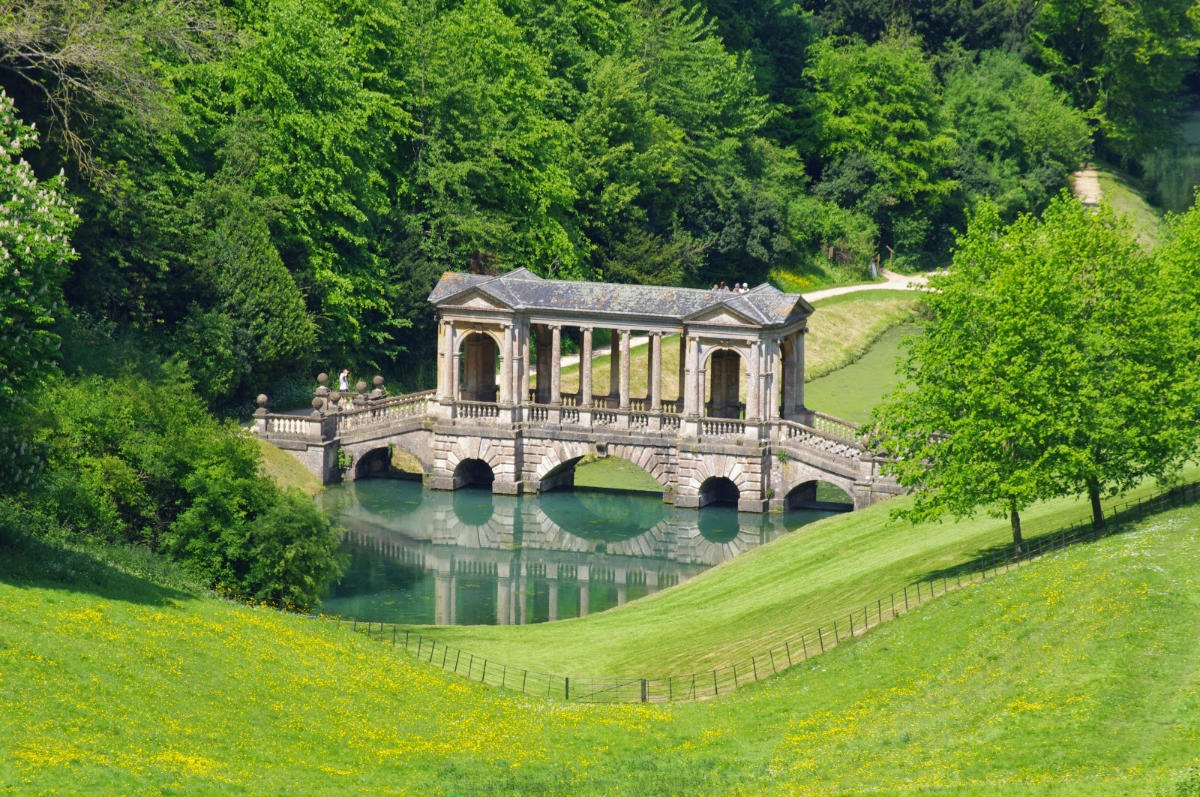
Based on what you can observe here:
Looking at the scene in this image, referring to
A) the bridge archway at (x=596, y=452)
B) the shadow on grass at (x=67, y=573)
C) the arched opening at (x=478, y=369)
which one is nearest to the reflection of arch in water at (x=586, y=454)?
the bridge archway at (x=596, y=452)

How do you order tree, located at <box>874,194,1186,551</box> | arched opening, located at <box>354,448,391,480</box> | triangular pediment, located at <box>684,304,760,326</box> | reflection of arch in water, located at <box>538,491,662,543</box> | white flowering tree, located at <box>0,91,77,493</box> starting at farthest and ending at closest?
arched opening, located at <box>354,448,391,480</box>
triangular pediment, located at <box>684,304,760,326</box>
reflection of arch in water, located at <box>538,491,662,543</box>
tree, located at <box>874,194,1186,551</box>
white flowering tree, located at <box>0,91,77,493</box>

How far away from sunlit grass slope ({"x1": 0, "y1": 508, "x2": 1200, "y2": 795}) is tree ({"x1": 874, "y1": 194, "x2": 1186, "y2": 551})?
11.2ft

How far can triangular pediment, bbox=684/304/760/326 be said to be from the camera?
9062cm

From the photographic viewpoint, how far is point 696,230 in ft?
423

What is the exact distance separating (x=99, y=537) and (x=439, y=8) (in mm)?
60909

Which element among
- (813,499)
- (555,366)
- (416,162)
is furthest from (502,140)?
(813,499)

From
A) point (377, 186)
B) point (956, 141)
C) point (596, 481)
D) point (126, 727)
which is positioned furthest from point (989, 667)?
point (956, 141)

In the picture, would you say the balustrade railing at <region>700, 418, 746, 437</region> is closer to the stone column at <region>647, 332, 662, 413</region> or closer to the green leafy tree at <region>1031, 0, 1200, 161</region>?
the stone column at <region>647, 332, 662, 413</region>

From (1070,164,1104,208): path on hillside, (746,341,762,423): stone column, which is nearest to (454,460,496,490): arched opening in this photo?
(746,341,762,423): stone column

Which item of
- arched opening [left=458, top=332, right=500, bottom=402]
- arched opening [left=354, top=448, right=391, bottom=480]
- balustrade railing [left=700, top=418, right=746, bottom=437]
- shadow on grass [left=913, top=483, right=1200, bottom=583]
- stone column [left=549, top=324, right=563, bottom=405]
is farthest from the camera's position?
arched opening [left=458, top=332, right=500, bottom=402]

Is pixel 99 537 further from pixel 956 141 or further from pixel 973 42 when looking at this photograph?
pixel 973 42

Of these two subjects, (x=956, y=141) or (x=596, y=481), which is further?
(x=956, y=141)

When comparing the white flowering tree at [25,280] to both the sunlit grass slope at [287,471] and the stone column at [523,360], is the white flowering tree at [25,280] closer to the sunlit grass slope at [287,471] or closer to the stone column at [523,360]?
the sunlit grass slope at [287,471]

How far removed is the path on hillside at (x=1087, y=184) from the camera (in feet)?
533
